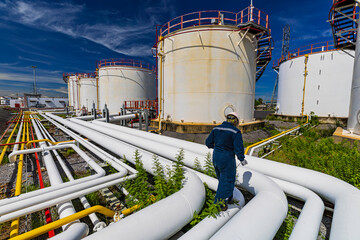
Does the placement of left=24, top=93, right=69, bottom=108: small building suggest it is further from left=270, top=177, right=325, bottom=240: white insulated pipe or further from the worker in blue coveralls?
left=270, top=177, right=325, bottom=240: white insulated pipe

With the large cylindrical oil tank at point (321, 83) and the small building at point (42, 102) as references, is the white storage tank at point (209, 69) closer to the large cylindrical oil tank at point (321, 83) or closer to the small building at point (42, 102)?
the large cylindrical oil tank at point (321, 83)

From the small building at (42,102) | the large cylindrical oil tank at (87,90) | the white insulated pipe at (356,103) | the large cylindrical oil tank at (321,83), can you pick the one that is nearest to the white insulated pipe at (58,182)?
the white insulated pipe at (356,103)

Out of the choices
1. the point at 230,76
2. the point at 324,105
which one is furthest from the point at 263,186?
the point at 324,105

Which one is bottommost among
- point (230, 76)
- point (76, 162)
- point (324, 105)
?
point (76, 162)

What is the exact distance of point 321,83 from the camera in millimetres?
15445

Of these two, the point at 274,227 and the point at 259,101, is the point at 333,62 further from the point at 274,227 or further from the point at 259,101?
the point at 259,101

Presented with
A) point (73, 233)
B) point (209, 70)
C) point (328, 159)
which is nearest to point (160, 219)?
point (73, 233)

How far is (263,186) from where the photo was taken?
120 inches

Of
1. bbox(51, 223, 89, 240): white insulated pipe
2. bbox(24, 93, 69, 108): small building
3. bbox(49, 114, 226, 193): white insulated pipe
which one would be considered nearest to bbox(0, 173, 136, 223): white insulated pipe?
bbox(51, 223, 89, 240): white insulated pipe

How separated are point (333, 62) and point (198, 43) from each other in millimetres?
14001

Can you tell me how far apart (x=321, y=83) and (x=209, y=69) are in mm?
12965

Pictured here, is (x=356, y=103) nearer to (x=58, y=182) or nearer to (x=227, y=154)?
(x=227, y=154)

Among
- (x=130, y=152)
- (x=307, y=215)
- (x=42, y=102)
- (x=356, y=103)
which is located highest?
(x=356, y=103)

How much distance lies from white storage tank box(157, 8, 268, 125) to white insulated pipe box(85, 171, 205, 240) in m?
8.10
